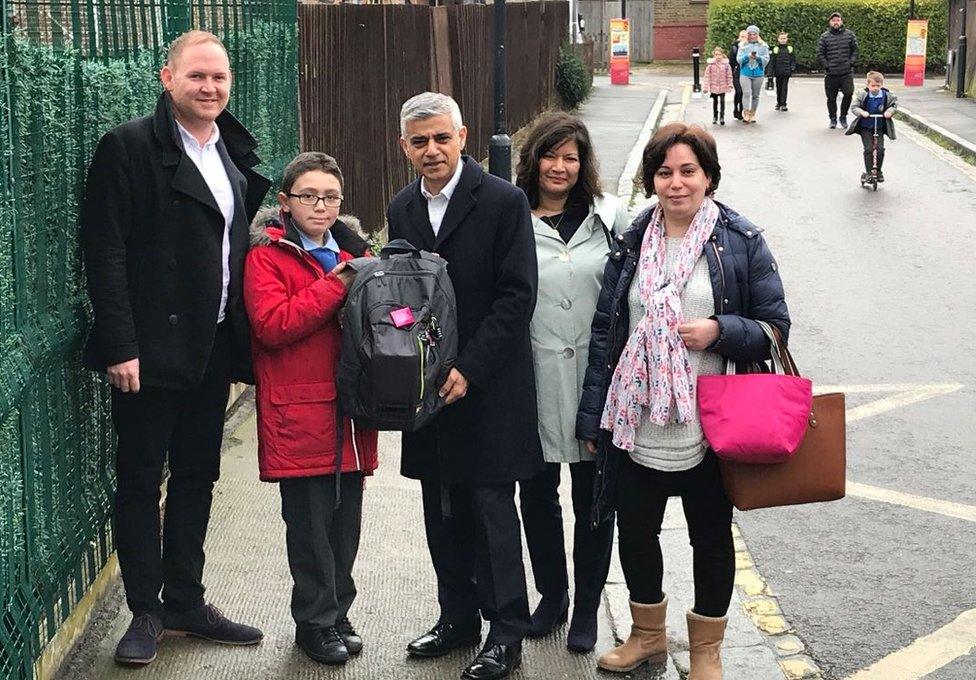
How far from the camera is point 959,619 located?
512 centimetres

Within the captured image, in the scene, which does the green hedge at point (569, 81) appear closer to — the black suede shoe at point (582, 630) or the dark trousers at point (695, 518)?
the black suede shoe at point (582, 630)

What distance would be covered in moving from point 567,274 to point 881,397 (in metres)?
4.29

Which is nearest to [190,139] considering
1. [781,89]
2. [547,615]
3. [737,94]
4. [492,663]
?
[492,663]

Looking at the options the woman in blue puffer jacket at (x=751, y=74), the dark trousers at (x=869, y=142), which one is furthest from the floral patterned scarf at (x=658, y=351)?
the woman in blue puffer jacket at (x=751, y=74)

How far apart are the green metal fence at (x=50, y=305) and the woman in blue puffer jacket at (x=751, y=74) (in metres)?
22.6

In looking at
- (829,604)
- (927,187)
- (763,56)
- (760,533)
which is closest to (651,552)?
(829,604)

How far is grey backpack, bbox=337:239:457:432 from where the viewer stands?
4133mm

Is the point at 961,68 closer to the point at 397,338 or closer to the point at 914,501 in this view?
the point at 914,501

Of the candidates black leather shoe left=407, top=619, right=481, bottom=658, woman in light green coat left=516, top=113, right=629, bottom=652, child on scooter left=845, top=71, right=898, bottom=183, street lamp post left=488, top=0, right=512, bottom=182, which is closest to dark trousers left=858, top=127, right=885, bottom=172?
child on scooter left=845, top=71, right=898, bottom=183

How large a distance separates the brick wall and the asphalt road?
1293 inches

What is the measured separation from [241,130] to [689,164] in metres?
1.48

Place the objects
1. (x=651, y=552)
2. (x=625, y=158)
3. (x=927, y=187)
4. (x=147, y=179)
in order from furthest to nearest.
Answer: (x=625, y=158), (x=927, y=187), (x=651, y=552), (x=147, y=179)

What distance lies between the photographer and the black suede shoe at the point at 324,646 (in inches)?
181

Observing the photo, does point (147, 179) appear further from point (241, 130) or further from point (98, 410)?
point (98, 410)
